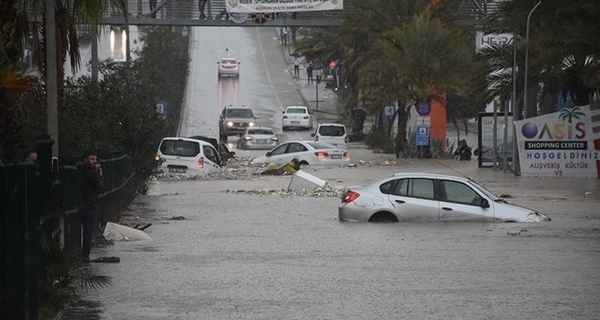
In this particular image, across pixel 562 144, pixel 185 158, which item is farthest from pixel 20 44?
pixel 562 144

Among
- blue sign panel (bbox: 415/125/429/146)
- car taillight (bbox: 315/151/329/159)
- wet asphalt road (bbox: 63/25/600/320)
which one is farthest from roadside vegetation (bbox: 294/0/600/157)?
wet asphalt road (bbox: 63/25/600/320)

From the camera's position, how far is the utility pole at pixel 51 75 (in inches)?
937

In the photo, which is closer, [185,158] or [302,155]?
[185,158]

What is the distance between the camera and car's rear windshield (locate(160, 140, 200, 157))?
45.7 metres

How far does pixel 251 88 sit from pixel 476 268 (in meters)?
83.5

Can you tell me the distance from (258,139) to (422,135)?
9.65m

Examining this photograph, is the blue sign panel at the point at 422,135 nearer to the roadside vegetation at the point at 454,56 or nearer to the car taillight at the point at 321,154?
the roadside vegetation at the point at 454,56

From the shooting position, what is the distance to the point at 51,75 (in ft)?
78.9

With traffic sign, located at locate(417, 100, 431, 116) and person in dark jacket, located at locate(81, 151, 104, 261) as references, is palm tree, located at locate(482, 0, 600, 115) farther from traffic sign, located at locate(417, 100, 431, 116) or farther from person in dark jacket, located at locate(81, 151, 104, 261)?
person in dark jacket, located at locate(81, 151, 104, 261)

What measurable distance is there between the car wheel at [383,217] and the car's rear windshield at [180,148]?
1847 cm

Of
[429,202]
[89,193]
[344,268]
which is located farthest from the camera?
[429,202]

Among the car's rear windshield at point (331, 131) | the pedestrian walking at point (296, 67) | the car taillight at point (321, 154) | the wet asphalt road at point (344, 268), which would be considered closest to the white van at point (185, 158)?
the car taillight at point (321, 154)

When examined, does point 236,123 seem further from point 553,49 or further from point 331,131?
point 553,49

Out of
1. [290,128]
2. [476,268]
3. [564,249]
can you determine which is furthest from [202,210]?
[290,128]
